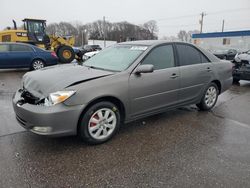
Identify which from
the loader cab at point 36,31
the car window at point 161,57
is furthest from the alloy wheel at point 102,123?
the loader cab at point 36,31

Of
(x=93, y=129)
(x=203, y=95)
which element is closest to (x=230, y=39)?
(x=203, y=95)

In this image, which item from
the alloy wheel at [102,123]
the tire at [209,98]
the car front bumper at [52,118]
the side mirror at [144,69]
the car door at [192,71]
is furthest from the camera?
the tire at [209,98]

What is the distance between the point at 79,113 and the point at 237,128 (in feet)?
9.74

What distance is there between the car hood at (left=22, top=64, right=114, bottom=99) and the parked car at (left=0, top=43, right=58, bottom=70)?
7.10 m

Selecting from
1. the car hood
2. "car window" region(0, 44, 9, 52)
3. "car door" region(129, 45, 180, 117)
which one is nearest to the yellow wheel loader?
"car window" region(0, 44, 9, 52)

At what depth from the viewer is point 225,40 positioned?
127ft

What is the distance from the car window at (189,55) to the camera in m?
4.25

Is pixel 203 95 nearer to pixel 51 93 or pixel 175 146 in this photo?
pixel 175 146

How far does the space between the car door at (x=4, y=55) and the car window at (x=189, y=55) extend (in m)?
8.38

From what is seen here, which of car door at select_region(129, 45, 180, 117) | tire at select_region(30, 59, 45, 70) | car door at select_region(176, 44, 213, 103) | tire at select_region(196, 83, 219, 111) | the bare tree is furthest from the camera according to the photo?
the bare tree

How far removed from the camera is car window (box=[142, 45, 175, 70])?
3.76m

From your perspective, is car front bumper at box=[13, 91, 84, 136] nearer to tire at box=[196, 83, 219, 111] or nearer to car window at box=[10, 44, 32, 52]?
tire at box=[196, 83, 219, 111]

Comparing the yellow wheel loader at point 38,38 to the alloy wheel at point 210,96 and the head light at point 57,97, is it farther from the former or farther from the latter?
the head light at point 57,97

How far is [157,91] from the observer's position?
12.3 ft
